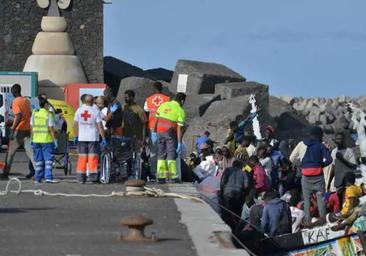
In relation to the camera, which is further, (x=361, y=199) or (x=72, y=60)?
(x=72, y=60)

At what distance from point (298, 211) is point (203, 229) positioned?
8.54 metres

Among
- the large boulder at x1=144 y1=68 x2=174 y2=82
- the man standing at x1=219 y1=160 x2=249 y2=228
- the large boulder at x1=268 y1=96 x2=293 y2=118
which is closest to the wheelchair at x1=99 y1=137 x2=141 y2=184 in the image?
the man standing at x1=219 y1=160 x2=249 y2=228

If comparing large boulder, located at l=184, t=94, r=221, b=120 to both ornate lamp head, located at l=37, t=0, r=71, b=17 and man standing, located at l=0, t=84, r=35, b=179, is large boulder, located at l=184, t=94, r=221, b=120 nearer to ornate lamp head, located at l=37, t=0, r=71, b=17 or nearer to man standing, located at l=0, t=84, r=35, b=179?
ornate lamp head, located at l=37, t=0, r=71, b=17

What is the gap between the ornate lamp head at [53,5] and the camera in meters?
57.5

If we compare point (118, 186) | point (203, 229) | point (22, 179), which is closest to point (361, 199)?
point (118, 186)

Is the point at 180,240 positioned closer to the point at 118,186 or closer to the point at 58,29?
the point at 118,186

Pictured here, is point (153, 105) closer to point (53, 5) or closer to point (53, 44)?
point (53, 44)

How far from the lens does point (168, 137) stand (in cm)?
2552

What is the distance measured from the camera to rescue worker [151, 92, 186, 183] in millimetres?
25516

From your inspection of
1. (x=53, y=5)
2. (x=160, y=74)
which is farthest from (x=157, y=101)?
(x=160, y=74)

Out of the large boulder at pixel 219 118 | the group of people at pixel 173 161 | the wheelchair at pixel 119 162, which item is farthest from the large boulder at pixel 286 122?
the wheelchair at pixel 119 162

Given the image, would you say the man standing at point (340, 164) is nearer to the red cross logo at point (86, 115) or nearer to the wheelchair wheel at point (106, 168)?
the wheelchair wheel at point (106, 168)

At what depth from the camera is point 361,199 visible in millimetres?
25141

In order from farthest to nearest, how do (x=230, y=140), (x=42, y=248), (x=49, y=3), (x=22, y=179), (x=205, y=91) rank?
(x=49, y=3) < (x=205, y=91) < (x=230, y=140) < (x=22, y=179) < (x=42, y=248)
